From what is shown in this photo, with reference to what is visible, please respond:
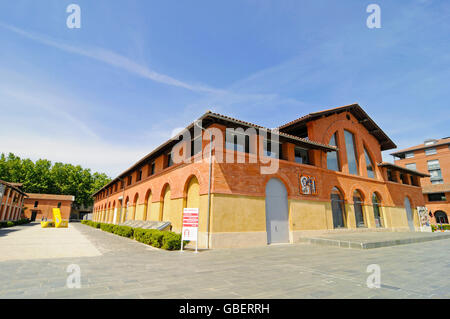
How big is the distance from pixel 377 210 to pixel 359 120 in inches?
382

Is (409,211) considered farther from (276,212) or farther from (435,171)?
(435,171)

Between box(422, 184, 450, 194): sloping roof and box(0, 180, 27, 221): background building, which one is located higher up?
box(422, 184, 450, 194): sloping roof

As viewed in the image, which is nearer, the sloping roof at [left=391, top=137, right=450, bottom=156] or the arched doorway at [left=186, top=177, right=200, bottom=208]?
the arched doorway at [left=186, top=177, right=200, bottom=208]

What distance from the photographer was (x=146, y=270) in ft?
20.5

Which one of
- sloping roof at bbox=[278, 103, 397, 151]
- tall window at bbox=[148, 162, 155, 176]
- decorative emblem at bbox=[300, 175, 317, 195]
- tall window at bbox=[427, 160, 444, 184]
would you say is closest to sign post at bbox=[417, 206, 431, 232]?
sloping roof at bbox=[278, 103, 397, 151]

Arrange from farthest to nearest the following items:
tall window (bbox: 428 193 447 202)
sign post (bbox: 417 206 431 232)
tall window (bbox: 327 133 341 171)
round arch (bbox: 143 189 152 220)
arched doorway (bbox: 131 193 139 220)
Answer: tall window (bbox: 428 193 447 202)
sign post (bbox: 417 206 431 232)
arched doorway (bbox: 131 193 139 220)
round arch (bbox: 143 189 152 220)
tall window (bbox: 327 133 341 171)

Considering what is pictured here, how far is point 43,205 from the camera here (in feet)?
178

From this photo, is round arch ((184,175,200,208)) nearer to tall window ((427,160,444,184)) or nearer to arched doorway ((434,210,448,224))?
arched doorway ((434,210,448,224))

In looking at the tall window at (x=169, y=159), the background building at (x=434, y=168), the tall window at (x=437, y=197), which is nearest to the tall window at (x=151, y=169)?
the tall window at (x=169, y=159)

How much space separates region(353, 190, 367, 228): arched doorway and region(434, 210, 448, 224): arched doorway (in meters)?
30.1

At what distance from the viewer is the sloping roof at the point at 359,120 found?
1800 cm

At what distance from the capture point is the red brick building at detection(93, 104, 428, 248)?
39.9ft

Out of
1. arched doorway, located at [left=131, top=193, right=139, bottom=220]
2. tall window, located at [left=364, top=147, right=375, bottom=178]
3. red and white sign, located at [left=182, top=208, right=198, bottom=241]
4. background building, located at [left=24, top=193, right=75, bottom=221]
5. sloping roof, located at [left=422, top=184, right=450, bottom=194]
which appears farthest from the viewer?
background building, located at [left=24, top=193, right=75, bottom=221]
